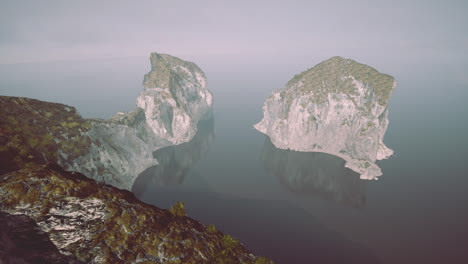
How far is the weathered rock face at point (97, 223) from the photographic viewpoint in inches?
424

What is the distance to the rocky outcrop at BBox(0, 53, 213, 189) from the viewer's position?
29600 millimetres

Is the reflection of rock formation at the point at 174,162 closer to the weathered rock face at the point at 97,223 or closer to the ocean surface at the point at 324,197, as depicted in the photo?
the ocean surface at the point at 324,197

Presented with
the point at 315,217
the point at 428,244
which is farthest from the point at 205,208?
the point at 428,244

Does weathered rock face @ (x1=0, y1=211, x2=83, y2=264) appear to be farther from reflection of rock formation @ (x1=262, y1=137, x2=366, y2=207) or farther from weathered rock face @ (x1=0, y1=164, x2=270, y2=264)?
reflection of rock formation @ (x1=262, y1=137, x2=366, y2=207)

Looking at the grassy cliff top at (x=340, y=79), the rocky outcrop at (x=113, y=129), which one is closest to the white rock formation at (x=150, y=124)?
the rocky outcrop at (x=113, y=129)

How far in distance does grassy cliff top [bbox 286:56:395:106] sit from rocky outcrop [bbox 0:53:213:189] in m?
63.8

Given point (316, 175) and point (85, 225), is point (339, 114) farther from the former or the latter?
point (85, 225)

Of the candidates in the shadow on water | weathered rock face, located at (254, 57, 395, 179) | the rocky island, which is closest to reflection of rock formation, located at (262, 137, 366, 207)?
weathered rock face, located at (254, 57, 395, 179)

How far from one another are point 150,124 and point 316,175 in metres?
83.9

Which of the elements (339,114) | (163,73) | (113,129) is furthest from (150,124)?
(339,114)

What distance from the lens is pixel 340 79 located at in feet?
359

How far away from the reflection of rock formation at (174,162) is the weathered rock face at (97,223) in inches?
2866

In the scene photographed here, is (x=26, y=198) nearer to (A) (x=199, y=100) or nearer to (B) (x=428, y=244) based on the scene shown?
(B) (x=428, y=244)

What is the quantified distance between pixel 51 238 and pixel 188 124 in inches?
4623
